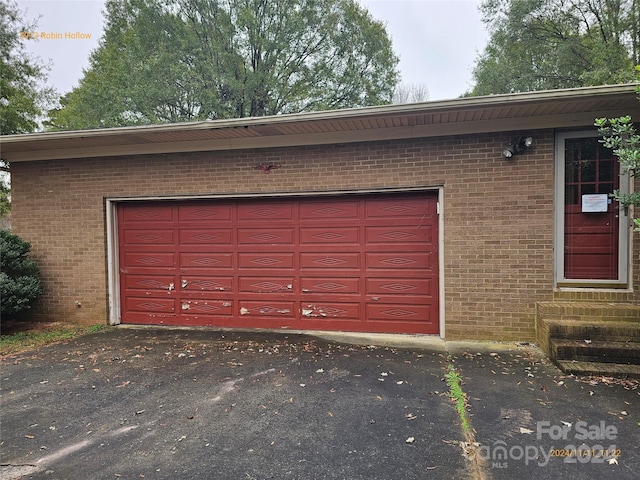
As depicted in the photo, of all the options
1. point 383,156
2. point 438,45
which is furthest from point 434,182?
point 438,45

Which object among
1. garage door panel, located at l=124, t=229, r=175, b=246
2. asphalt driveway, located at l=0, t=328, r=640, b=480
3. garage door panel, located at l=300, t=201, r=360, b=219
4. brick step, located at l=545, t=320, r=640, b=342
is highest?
garage door panel, located at l=300, t=201, r=360, b=219

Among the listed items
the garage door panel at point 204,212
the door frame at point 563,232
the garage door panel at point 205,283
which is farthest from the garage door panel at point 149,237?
the door frame at point 563,232

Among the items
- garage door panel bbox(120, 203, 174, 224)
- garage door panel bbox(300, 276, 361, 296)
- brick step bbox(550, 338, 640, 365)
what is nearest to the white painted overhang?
garage door panel bbox(120, 203, 174, 224)

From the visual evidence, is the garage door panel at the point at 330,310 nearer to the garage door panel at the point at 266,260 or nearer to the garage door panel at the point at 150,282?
the garage door panel at the point at 266,260

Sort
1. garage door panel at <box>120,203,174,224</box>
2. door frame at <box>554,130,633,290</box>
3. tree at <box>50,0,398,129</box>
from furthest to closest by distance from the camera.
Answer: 1. tree at <box>50,0,398,129</box>
2. garage door panel at <box>120,203,174,224</box>
3. door frame at <box>554,130,633,290</box>

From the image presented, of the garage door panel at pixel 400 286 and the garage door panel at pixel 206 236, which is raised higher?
the garage door panel at pixel 206 236

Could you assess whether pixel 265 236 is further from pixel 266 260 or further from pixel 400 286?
pixel 400 286

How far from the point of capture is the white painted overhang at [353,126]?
4.28 m

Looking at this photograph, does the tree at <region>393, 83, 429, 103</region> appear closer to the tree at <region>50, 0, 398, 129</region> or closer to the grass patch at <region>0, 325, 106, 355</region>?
the tree at <region>50, 0, 398, 129</region>

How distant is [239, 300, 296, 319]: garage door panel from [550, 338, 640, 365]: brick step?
11.7ft

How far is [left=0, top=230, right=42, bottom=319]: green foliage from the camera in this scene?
5.90 meters

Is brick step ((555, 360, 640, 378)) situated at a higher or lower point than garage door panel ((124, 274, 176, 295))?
lower

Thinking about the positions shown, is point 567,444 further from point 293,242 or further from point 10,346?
point 10,346

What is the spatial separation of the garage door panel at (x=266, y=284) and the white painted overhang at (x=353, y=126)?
6.83 feet
